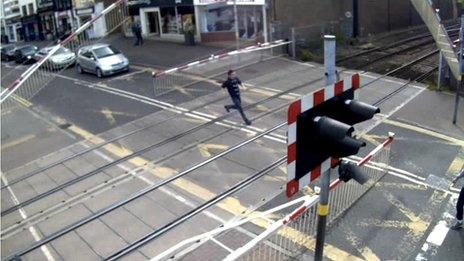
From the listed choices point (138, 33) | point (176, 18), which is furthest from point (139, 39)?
point (176, 18)

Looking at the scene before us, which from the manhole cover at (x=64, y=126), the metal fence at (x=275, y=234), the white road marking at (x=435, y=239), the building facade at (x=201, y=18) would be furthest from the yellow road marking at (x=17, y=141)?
the white road marking at (x=435, y=239)

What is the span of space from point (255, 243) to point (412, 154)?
638cm

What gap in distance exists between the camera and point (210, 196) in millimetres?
8789

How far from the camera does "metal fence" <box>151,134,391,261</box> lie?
572cm

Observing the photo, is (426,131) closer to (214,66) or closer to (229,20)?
(214,66)

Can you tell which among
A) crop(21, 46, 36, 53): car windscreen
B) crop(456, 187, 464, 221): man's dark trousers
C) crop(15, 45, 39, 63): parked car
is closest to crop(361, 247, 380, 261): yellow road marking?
crop(456, 187, 464, 221): man's dark trousers

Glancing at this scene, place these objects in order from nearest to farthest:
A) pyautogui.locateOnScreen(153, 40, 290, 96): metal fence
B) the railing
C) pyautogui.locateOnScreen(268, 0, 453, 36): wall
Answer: the railing < pyautogui.locateOnScreen(153, 40, 290, 96): metal fence < pyautogui.locateOnScreen(268, 0, 453, 36): wall

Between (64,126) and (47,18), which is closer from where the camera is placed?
(64,126)

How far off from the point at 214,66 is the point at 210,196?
40.6 ft

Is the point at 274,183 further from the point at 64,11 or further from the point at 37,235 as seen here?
the point at 64,11

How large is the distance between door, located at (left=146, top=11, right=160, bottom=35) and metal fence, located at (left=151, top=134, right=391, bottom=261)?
27.6 m

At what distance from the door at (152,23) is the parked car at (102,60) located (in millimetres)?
11606

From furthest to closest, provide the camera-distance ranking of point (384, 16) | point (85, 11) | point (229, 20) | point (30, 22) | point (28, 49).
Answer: point (30, 22)
point (85, 11)
point (28, 49)
point (384, 16)
point (229, 20)

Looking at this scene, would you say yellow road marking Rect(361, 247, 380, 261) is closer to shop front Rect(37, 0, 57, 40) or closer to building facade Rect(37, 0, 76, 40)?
building facade Rect(37, 0, 76, 40)
